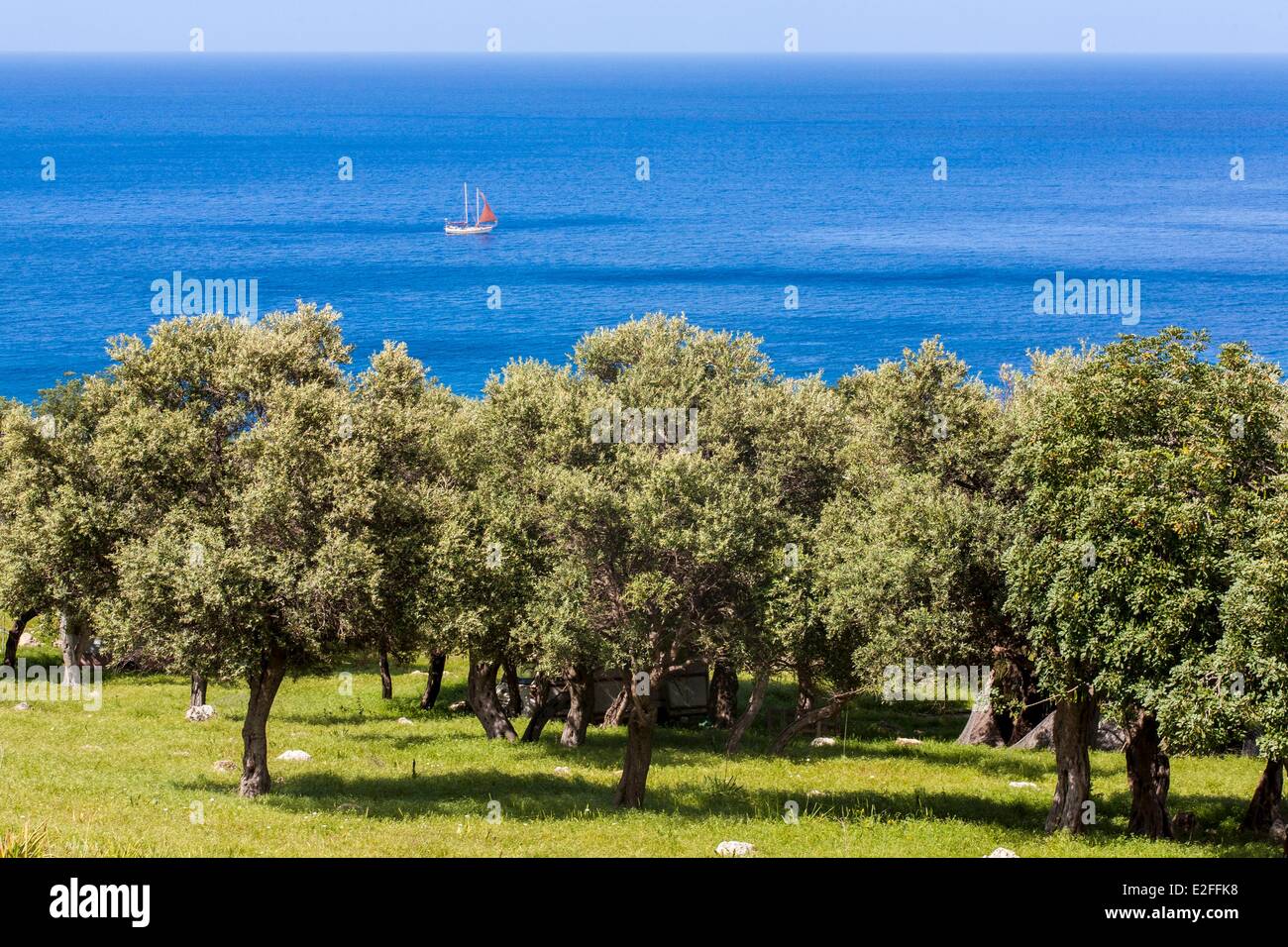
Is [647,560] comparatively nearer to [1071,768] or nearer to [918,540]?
[918,540]

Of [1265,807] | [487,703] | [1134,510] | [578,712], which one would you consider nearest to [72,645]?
[487,703]

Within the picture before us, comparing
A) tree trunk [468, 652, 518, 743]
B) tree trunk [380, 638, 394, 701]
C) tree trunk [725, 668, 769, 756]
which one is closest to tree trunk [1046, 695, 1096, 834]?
tree trunk [725, 668, 769, 756]

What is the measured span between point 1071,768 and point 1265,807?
514 centimetres

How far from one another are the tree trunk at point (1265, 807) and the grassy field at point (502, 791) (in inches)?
28.1

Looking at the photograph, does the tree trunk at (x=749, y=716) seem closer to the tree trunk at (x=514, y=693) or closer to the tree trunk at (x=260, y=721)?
the tree trunk at (x=514, y=693)

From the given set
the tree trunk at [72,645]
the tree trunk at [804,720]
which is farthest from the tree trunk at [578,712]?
the tree trunk at [72,645]

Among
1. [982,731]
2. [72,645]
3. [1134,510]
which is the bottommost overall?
[982,731]

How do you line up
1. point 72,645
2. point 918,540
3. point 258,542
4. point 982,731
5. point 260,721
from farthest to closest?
point 72,645
point 982,731
point 260,721
point 918,540
point 258,542

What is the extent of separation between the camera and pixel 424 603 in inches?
1329

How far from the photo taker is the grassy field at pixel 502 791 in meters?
30.1

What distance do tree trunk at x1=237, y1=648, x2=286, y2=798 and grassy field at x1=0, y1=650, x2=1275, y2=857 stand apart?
0.61 metres

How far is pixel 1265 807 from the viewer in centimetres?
3453

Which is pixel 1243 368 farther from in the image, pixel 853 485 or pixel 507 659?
pixel 507 659

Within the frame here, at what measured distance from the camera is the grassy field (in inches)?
1185
